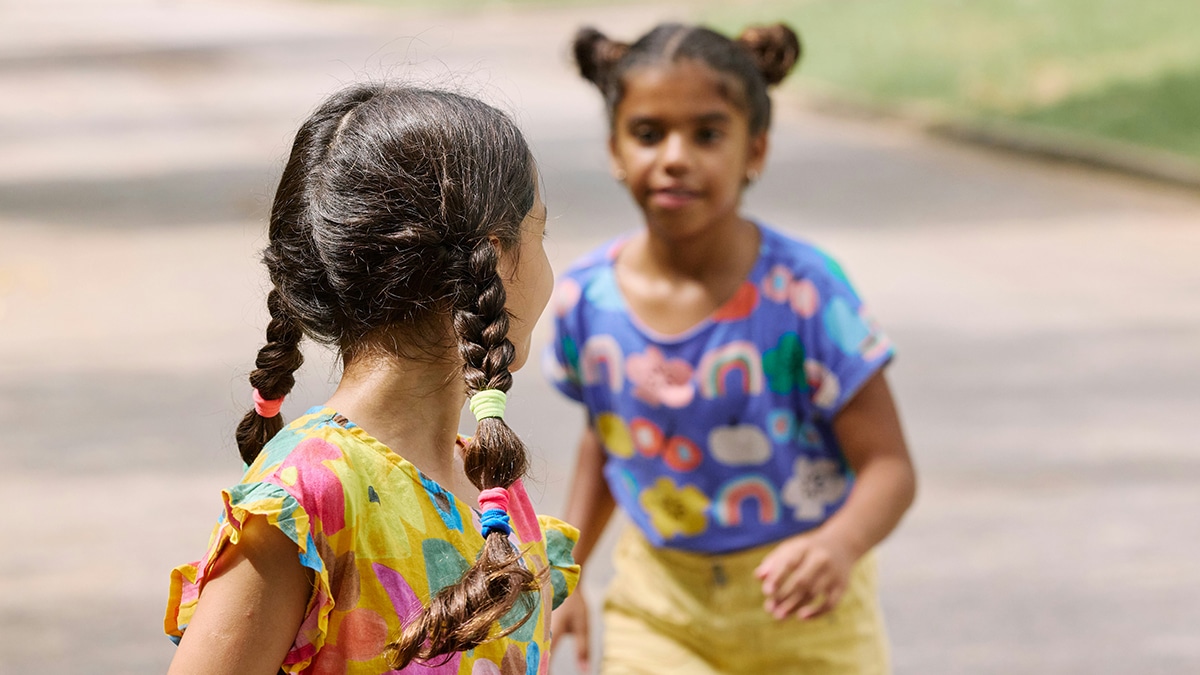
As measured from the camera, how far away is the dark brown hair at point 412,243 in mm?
1631

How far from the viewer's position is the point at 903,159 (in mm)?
12859

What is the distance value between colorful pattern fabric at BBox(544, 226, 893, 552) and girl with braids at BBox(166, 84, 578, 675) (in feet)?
Result: 3.24

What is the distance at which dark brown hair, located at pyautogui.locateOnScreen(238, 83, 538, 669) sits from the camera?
1.63m

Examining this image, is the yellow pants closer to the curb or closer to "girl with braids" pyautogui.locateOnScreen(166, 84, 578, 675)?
"girl with braids" pyautogui.locateOnScreen(166, 84, 578, 675)

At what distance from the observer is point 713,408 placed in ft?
9.30

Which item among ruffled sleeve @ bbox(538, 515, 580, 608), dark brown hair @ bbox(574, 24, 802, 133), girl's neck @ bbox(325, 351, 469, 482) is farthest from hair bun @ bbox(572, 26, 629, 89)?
girl's neck @ bbox(325, 351, 469, 482)

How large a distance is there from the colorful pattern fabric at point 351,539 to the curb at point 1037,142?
9904mm

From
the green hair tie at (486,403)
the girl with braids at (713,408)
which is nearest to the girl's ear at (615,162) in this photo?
the girl with braids at (713,408)

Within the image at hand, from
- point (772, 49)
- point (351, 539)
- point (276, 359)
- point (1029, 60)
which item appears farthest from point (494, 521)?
point (1029, 60)

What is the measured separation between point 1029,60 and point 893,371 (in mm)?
9704

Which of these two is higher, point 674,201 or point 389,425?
point 674,201

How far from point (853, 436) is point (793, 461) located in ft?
0.36

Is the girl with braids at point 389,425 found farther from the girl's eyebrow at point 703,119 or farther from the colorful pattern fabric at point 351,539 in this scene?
the girl's eyebrow at point 703,119

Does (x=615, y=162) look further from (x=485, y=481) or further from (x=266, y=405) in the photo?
(x=485, y=481)
